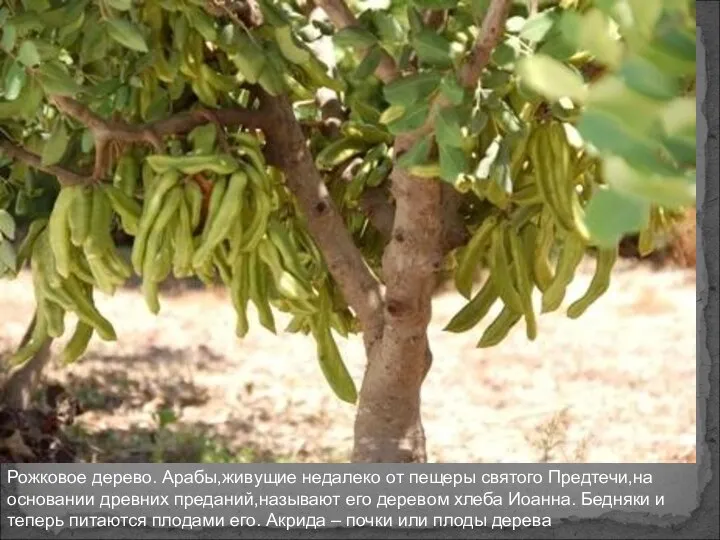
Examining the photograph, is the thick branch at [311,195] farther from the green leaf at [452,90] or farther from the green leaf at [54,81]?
the green leaf at [452,90]

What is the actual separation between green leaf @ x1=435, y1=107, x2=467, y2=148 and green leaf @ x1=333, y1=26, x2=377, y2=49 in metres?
0.17

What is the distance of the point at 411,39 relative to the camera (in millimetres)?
1438

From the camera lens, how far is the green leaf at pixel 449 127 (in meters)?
1.34

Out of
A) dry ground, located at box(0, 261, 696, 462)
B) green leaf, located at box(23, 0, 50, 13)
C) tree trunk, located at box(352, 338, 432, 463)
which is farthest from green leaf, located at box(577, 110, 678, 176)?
dry ground, located at box(0, 261, 696, 462)

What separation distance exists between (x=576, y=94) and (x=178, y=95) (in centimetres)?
123

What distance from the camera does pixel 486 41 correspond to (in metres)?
1.37

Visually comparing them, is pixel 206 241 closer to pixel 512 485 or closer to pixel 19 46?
pixel 19 46

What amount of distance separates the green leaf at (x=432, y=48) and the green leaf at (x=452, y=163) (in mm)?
92

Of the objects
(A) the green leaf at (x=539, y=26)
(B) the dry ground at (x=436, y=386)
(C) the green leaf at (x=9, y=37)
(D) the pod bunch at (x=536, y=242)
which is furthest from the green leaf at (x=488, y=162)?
(B) the dry ground at (x=436, y=386)

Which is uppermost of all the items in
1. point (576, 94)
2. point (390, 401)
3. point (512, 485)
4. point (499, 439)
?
point (499, 439)

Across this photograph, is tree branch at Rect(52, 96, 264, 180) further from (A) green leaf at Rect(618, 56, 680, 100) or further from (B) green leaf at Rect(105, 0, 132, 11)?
(A) green leaf at Rect(618, 56, 680, 100)

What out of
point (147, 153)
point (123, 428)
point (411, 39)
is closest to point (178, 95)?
point (147, 153)

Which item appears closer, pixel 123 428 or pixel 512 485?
pixel 512 485

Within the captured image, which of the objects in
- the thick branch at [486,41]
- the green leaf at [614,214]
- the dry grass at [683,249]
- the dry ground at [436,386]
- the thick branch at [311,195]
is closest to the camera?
the green leaf at [614,214]
